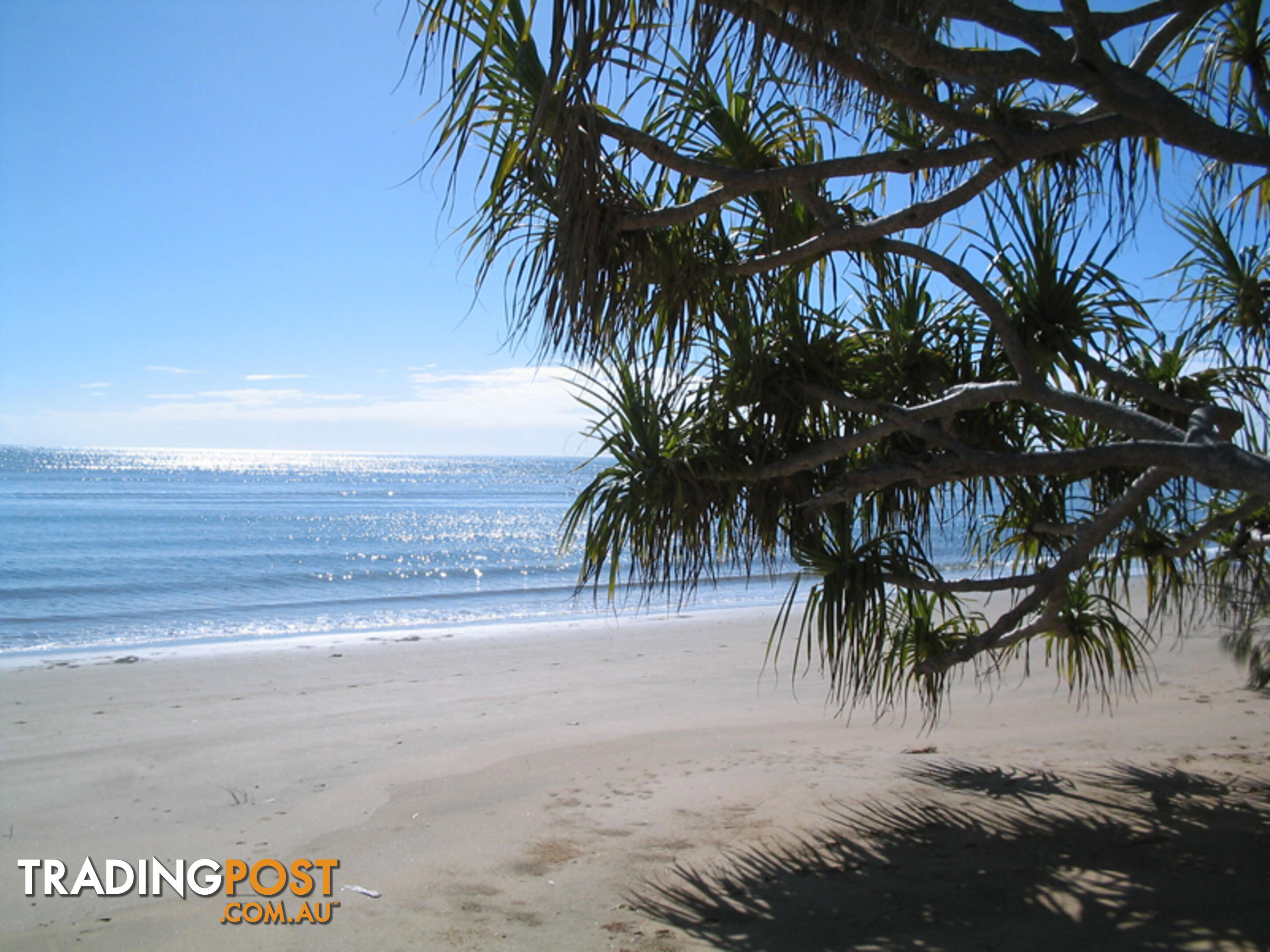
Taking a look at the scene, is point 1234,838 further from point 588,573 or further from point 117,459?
point 117,459

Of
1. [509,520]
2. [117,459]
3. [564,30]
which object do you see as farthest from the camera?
[117,459]

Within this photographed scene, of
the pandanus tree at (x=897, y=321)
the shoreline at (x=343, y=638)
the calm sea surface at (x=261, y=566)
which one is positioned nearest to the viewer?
the pandanus tree at (x=897, y=321)

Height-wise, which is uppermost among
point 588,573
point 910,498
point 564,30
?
point 564,30

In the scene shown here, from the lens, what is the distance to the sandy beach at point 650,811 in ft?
11.8

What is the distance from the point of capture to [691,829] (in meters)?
4.80

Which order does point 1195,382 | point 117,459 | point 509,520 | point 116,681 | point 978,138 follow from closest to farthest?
point 978,138 → point 1195,382 → point 116,681 → point 509,520 → point 117,459

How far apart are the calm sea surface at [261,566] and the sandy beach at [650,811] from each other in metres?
2.12

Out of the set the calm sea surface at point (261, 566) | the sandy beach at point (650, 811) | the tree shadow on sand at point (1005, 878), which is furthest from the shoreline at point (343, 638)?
the tree shadow on sand at point (1005, 878)

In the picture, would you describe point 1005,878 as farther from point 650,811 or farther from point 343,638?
point 343,638

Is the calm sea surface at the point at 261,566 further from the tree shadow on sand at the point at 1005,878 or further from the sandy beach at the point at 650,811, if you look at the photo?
the tree shadow on sand at the point at 1005,878

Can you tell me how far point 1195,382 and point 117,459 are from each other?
450ft

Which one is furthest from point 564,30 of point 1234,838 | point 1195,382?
point 1234,838

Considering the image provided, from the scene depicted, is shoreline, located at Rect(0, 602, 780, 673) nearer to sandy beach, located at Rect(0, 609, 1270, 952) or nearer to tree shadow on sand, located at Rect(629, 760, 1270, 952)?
sandy beach, located at Rect(0, 609, 1270, 952)

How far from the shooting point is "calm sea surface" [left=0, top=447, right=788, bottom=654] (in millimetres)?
15102
